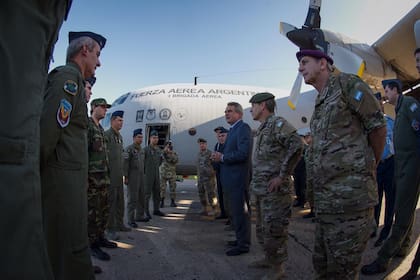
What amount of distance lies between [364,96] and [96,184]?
120 inches

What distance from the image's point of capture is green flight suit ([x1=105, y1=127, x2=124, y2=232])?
4.87 meters

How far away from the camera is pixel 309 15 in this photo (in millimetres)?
7098

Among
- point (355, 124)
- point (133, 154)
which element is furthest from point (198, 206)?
point (355, 124)

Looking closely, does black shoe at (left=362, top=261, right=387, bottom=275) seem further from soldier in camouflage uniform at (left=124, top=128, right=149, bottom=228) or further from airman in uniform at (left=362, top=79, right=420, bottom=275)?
soldier in camouflage uniform at (left=124, top=128, right=149, bottom=228)

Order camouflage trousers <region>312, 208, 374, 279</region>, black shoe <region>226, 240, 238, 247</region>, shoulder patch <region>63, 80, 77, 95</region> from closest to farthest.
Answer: shoulder patch <region>63, 80, 77, 95</region>
camouflage trousers <region>312, 208, 374, 279</region>
black shoe <region>226, 240, 238, 247</region>

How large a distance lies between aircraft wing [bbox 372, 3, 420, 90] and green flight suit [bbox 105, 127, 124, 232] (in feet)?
22.3

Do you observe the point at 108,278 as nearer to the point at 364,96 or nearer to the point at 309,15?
the point at 364,96

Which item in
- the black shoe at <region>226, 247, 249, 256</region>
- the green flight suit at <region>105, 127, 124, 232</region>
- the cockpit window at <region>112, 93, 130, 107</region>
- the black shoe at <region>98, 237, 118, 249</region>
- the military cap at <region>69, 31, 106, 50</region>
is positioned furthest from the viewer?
the cockpit window at <region>112, 93, 130, 107</region>

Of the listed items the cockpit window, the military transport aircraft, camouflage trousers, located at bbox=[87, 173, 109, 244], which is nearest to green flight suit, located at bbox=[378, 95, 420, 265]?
camouflage trousers, located at bbox=[87, 173, 109, 244]

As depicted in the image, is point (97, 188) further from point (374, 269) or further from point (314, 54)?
point (374, 269)

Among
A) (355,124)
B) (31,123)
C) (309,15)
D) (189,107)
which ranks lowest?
(31,123)

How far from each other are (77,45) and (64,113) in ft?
2.72

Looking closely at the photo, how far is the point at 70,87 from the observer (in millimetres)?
1811

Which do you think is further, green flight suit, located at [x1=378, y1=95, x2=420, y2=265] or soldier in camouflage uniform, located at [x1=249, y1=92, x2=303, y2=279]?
green flight suit, located at [x1=378, y1=95, x2=420, y2=265]
